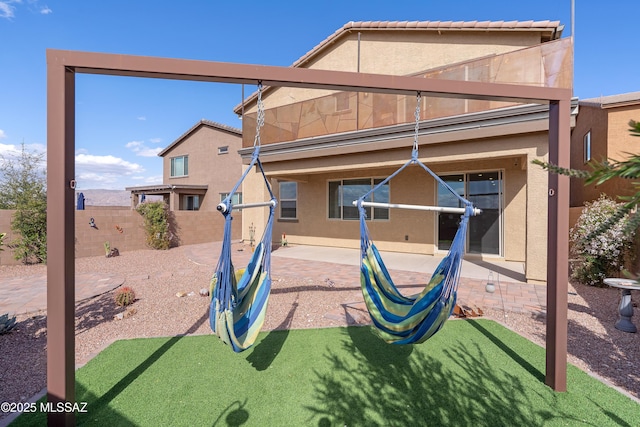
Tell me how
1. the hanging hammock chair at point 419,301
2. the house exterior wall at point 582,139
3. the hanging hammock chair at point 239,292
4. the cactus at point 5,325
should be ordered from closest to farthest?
the hanging hammock chair at point 239,292, the hanging hammock chair at point 419,301, the cactus at point 5,325, the house exterior wall at point 582,139

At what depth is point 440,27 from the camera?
9.12 metres

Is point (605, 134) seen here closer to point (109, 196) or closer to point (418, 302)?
point (418, 302)

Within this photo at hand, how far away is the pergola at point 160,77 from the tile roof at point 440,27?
24.4 feet

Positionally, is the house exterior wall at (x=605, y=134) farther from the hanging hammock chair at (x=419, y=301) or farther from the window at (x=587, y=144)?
the hanging hammock chair at (x=419, y=301)

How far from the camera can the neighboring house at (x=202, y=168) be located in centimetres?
1755

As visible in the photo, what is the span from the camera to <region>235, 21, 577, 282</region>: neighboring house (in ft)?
18.8

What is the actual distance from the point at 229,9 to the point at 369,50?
186 inches

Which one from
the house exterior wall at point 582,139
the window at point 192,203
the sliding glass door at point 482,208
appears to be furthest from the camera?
the window at point 192,203

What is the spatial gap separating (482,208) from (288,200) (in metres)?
6.60

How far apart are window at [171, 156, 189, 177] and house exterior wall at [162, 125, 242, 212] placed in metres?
0.32

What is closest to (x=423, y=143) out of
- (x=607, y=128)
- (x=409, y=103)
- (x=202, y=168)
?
(x=409, y=103)

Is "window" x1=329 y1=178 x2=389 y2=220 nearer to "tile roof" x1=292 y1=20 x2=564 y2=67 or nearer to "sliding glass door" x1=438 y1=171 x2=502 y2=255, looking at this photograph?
"sliding glass door" x1=438 y1=171 x2=502 y2=255

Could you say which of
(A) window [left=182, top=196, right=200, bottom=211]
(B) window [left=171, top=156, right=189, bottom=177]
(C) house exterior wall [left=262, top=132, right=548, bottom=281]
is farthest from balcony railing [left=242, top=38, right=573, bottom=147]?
(B) window [left=171, top=156, right=189, bottom=177]

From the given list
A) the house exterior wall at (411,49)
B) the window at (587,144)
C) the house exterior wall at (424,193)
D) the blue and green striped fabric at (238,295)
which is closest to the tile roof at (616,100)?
the window at (587,144)
